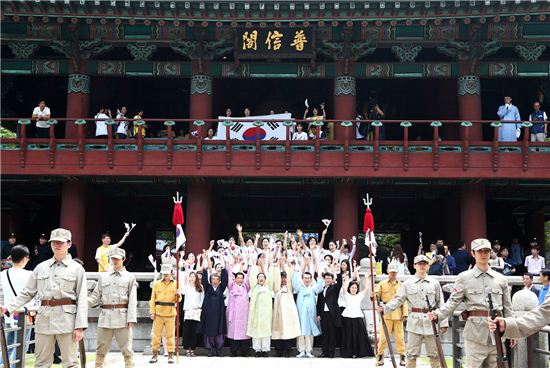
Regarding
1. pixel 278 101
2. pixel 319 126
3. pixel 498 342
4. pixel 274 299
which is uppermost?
pixel 278 101

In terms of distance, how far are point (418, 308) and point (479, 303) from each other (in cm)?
194

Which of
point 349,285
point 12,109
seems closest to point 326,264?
point 349,285

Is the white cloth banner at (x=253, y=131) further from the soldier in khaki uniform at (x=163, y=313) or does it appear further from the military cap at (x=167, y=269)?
the soldier in khaki uniform at (x=163, y=313)

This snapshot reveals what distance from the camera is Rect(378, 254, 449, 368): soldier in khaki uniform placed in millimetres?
10055

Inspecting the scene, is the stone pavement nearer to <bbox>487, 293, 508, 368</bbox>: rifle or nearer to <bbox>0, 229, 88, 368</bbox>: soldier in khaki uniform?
<bbox>0, 229, 88, 368</bbox>: soldier in khaki uniform

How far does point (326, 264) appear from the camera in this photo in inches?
581

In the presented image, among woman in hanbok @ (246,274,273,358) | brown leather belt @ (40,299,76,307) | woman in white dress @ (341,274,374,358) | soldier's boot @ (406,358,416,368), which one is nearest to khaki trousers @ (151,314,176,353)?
woman in hanbok @ (246,274,273,358)

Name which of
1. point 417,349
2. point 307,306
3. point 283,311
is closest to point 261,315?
point 283,311

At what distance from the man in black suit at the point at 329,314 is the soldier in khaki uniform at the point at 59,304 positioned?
6411 mm

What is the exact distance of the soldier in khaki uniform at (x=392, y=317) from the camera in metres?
12.3

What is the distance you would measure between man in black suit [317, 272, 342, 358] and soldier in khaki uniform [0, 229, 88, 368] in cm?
641

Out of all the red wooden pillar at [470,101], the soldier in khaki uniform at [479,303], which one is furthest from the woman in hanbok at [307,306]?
the red wooden pillar at [470,101]

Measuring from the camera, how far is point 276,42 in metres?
19.9

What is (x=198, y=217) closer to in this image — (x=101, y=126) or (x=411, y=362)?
(x=101, y=126)
